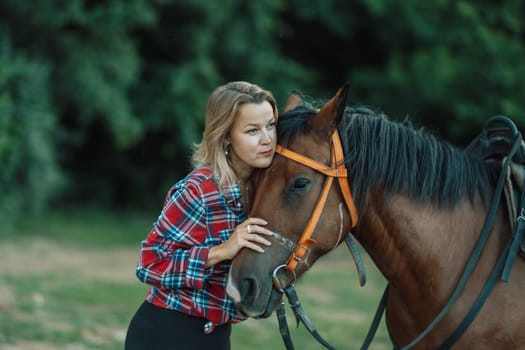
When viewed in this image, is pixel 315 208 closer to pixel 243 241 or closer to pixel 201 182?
pixel 243 241

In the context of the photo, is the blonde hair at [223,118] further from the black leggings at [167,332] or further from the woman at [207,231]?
the black leggings at [167,332]

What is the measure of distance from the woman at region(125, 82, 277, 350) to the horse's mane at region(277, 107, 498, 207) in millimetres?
153

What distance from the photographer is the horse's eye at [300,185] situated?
94.3 inches

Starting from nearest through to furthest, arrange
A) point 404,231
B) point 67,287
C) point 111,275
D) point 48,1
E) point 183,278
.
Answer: point 183,278, point 404,231, point 67,287, point 111,275, point 48,1

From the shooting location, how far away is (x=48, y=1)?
33.1 ft

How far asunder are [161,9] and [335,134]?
1080cm

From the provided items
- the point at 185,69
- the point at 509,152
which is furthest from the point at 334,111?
the point at 185,69

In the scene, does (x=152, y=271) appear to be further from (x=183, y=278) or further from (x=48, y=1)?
(x=48, y=1)

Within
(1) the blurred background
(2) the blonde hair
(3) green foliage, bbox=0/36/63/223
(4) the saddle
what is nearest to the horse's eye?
Result: (2) the blonde hair

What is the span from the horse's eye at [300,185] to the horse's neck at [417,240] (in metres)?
0.31

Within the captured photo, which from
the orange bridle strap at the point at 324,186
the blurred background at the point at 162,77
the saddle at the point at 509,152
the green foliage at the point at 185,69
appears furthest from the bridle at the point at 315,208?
the green foliage at the point at 185,69

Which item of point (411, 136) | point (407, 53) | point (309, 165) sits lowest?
point (309, 165)

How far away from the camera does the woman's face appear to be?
2420 mm

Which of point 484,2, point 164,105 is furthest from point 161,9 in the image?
point 484,2
